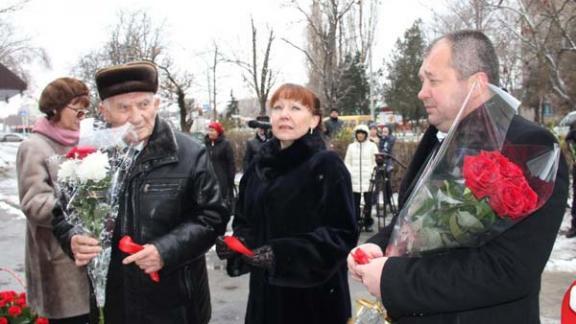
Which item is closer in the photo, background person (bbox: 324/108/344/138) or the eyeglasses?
the eyeglasses

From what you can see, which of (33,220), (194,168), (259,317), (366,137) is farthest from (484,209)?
(366,137)

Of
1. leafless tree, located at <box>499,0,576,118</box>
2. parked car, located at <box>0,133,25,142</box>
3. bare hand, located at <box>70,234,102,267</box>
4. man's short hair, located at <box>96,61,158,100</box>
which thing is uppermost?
leafless tree, located at <box>499,0,576,118</box>

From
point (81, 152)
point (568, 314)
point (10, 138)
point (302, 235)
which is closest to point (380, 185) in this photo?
point (302, 235)

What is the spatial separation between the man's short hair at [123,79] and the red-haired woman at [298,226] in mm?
756

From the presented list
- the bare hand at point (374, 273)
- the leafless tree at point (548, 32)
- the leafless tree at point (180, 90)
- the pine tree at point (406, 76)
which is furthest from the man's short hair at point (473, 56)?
the pine tree at point (406, 76)

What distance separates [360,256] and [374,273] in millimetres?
135

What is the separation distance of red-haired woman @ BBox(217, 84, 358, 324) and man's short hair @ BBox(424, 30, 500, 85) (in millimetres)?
1022

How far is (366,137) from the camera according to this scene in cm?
863

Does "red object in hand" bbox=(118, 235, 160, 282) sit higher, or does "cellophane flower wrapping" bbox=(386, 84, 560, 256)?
"cellophane flower wrapping" bbox=(386, 84, 560, 256)

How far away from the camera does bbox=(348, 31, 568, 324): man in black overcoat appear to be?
147 centimetres

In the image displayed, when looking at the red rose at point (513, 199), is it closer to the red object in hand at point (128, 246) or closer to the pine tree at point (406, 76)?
the red object in hand at point (128, 246)

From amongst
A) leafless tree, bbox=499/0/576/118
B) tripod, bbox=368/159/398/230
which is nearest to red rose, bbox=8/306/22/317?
tripod, bbox=368/159/398/230

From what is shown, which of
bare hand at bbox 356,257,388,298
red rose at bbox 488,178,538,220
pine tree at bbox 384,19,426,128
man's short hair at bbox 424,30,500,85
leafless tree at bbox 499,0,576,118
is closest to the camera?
red rose at bbox 488,178,538,220

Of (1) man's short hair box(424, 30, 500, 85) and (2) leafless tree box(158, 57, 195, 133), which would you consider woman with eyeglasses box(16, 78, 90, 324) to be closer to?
(1) man's short hair box(424, 30, 500, 85)
